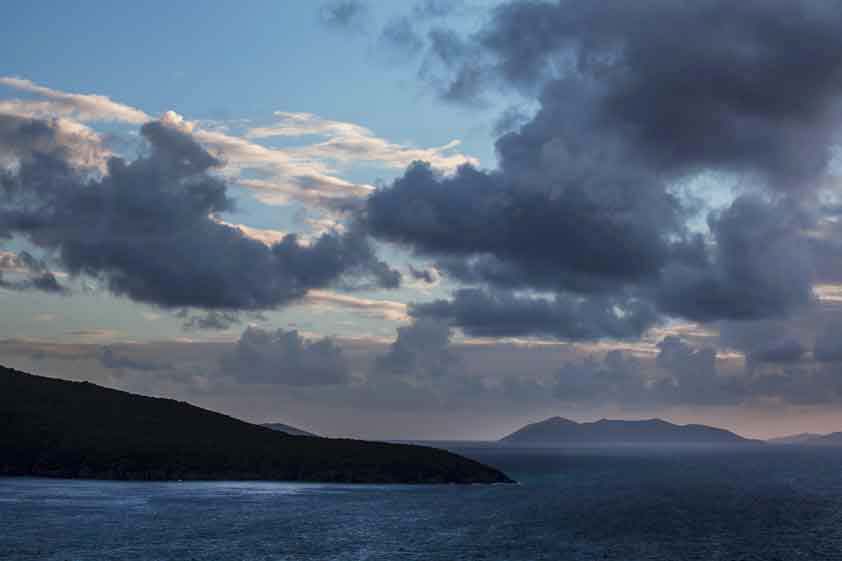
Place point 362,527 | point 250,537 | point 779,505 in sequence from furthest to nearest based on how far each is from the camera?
1. point 779,505
2. point 362,527
3. point 250,537

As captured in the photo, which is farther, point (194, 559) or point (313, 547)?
point (313, 547)

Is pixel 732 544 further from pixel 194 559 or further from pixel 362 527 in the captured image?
pixel 194 559

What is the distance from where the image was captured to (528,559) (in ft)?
327

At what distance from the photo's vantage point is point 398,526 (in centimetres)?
12800

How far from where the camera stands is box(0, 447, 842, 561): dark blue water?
103 m

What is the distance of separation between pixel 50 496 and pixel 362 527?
226ft

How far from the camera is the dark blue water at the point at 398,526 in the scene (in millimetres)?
102875

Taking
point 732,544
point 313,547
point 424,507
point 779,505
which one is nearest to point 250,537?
point 313,547

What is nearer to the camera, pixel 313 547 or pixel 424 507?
pixel 313 547

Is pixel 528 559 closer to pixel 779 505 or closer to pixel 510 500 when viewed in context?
pixel 510 500

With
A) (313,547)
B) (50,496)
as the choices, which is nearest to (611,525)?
(313,547)

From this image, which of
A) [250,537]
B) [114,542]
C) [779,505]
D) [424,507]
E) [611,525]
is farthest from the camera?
[779,505]

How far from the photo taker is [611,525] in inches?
5305

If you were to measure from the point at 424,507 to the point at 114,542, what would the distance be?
2537 inches
